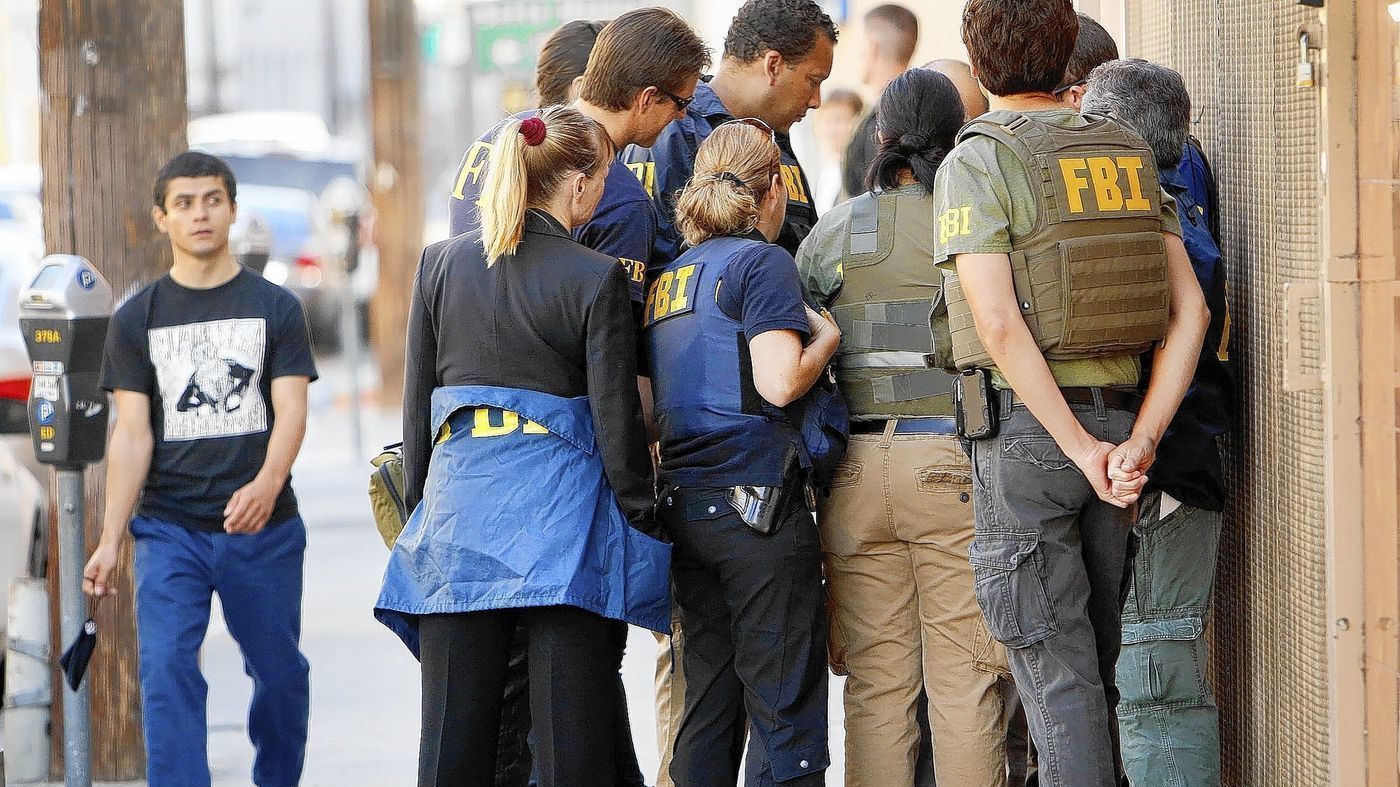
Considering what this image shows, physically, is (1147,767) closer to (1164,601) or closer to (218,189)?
(1164,601)

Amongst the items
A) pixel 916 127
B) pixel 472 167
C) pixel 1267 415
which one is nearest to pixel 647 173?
pixel 472 167

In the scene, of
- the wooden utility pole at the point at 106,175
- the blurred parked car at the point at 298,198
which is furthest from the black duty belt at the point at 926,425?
the blurred parked car at the point at 298,198

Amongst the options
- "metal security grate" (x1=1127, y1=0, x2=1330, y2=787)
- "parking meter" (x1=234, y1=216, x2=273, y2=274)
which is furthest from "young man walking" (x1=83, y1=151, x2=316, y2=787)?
"parking meter" (x1=234, y1=216, x2=273, y2=274)

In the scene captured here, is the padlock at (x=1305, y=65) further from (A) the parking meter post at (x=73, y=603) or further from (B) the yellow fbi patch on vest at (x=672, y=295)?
(A) the parking meter post at (x=73, y=603)

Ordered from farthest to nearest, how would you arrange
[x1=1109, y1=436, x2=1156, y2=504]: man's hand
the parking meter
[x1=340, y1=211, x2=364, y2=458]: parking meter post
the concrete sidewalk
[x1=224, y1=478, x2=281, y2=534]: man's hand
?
[x1=340, y1=211, x2=364, y2=458]: parking meter post → the parking meter → the concrete sidewalk → [x1=224, y1=478, x2=281, y2=534]: man's hand → [x1=1109, y1=436, x2=1156, y2=504]: man's hand

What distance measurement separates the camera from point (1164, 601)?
13.7 feet

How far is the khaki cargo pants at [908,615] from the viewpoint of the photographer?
402 centimetres

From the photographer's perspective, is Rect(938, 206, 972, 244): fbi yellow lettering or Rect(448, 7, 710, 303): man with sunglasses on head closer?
Rect(938, 206, 972, 244): fbi yellow lettering

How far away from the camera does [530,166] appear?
12.3 feet

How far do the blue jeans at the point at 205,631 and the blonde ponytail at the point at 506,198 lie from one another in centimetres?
163

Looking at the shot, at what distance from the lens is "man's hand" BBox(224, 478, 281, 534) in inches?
189

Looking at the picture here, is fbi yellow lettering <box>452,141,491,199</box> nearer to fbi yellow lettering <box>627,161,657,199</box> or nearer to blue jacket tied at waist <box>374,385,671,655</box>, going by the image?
fbi yellow lettering <box>627,161,657,199</box>

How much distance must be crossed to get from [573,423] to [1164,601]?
1.57 m

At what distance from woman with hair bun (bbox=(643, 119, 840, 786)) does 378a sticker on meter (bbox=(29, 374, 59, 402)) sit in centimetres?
163
